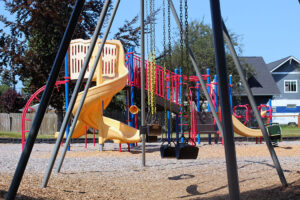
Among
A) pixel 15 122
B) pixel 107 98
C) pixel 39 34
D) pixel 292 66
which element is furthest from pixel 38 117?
pixel 292 66

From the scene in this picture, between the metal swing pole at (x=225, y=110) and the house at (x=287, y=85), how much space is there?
4247 cm

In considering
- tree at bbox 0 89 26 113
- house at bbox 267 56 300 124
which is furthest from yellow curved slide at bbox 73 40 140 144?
house at bbox 267 56 300 124

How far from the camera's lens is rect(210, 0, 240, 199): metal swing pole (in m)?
2.58

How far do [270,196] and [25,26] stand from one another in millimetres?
17559

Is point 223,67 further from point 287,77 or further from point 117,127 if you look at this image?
point 287,77

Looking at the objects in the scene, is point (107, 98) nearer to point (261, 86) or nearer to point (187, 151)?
point (187, 151)

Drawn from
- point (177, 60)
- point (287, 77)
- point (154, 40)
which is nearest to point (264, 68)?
point (287, 77)

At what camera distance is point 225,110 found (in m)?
2.63

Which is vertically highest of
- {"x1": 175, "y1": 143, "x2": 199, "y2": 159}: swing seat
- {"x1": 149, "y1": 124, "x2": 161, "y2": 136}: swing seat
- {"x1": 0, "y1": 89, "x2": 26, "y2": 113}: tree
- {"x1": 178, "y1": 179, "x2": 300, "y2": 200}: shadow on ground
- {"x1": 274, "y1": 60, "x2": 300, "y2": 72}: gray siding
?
{"x1": 274, "y1": 60, "x2": 300, "y2": 72}: gray siding

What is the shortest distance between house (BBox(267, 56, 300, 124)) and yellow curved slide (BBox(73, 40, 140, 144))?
3416cm

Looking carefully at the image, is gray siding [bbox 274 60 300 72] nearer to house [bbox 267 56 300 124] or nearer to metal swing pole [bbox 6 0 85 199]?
house [bbox 267 56 300 124]

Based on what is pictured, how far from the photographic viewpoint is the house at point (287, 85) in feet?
141

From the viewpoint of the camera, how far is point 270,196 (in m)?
3.99

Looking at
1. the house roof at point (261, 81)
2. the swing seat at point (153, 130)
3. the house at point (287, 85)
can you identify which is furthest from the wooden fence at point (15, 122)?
the house at point (287, 85)
